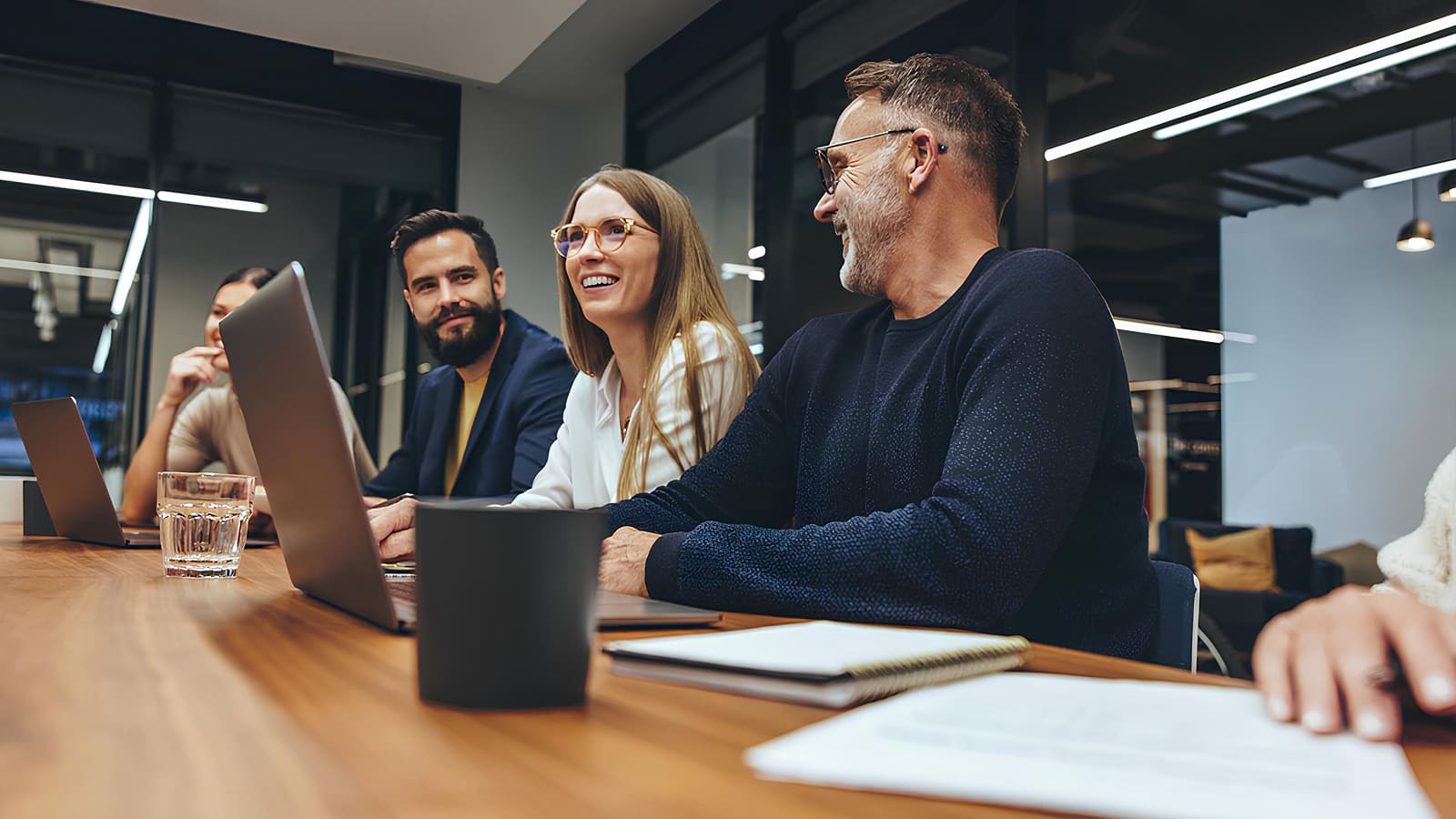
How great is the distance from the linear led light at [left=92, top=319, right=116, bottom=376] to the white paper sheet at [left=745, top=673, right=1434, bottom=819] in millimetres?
5091


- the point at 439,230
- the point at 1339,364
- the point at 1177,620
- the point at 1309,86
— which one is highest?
the point at 1309,86

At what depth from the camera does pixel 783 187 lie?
14.0 feet

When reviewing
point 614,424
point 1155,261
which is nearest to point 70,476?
point 614,424

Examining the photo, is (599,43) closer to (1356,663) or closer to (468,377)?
(468,377)

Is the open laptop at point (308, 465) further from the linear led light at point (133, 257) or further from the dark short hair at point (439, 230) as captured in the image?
the linear led light at point (133, 257)

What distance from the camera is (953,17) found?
11.4 ft

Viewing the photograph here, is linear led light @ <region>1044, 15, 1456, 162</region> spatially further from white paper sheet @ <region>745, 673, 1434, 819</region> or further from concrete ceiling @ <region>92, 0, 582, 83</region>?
white paper sheet @ <region>745, 673, 1434, 819</region>

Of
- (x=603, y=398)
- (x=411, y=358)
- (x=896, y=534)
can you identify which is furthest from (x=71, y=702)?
(x=411, y=358)

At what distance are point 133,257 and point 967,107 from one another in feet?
14.5

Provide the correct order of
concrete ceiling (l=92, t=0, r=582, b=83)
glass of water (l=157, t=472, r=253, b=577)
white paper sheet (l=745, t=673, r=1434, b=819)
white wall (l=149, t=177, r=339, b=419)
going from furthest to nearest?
white wall (l=149, t=177, r=339, b=419), concrete ceiling (l=92, t=0, r=582, b=83), glass of water (l=157, t=472, r=253, b=577), white paper sheet (l=745, t=673, r=1434, b=819)

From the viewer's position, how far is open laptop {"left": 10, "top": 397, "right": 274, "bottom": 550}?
160cm

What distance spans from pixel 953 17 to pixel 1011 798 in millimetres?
3497

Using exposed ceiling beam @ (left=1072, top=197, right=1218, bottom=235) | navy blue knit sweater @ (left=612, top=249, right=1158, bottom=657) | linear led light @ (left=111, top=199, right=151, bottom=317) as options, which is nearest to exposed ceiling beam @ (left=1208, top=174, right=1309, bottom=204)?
exposed ceiling beam @ (left=1072, top=197, right=1218, bottom=235)

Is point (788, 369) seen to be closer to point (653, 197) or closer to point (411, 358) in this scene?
point (653, 197)
